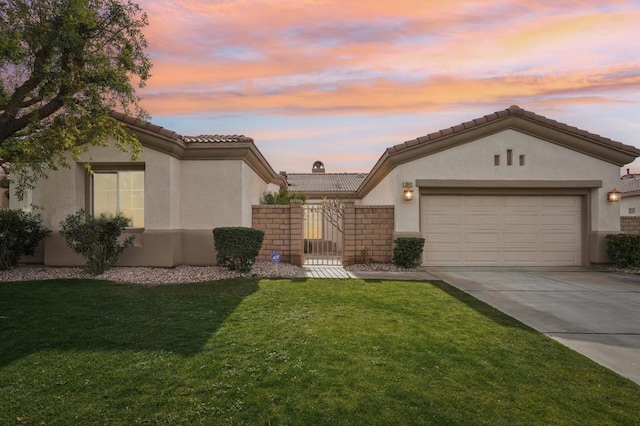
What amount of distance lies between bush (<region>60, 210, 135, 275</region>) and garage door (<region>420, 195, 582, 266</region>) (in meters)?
9.57

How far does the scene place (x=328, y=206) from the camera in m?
13.2

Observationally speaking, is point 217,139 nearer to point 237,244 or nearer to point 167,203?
point 167,203

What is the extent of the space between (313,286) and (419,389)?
17.2 ft

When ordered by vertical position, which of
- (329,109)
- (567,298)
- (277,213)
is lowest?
(567,298)

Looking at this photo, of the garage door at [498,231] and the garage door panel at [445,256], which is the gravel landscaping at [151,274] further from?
the garage door at [498,231]

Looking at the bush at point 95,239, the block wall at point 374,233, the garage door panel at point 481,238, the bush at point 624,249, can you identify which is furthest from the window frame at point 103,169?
the bush at point 624,249

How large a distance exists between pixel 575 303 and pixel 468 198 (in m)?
5.61

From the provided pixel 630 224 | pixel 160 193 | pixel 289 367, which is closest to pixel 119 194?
pixel 160 193

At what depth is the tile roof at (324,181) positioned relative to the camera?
27.3 metres

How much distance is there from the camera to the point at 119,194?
37.9 ft

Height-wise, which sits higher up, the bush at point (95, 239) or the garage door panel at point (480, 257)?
the bush at point (95, 239)

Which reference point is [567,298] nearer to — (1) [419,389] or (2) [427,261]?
(2) [427,261]

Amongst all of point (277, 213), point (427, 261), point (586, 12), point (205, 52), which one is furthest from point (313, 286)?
point (586, 12)

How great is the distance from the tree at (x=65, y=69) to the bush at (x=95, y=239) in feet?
6.79
